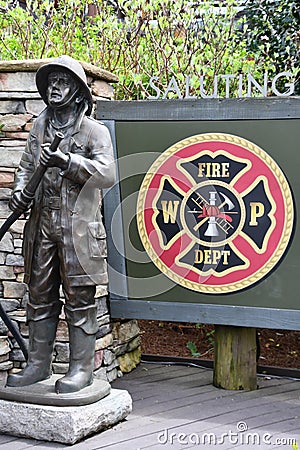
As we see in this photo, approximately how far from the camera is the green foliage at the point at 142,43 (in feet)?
23.1

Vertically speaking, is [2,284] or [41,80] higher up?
[41,80]

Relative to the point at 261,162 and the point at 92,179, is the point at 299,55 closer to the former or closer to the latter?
the point at 261,162

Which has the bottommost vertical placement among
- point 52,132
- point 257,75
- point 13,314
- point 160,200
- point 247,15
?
point 13,314

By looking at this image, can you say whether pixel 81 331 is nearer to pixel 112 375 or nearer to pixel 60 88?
pixel 112 375

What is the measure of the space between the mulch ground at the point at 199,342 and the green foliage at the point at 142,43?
6.86 ft

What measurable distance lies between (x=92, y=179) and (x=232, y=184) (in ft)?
4.28

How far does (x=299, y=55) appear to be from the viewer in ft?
24.2

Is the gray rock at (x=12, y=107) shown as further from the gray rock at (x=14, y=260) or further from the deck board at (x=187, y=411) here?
the deck board at (x=187, y=411)

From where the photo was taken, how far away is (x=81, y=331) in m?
4.70

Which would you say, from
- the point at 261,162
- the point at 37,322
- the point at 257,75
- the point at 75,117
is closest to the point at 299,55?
the point at 257,75

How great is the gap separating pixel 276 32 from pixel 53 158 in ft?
13.4

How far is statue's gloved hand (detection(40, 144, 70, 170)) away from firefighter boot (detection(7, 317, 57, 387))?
98 cm

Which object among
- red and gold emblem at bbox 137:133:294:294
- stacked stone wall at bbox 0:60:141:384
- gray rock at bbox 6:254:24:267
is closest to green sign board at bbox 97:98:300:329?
red and gold emblem at bbox 137:133:294:294

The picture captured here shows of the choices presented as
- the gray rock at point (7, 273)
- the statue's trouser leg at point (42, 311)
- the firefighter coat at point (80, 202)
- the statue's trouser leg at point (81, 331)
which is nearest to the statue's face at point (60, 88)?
the firefighter coat at point (80, 202)
